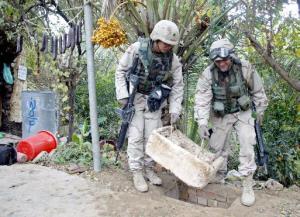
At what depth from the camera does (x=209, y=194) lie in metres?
4.98

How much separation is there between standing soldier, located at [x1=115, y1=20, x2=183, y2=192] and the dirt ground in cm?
31

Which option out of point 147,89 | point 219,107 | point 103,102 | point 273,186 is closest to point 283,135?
point 273,186

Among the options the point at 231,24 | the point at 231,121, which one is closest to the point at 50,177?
the point at 231,121

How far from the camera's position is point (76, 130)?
26.1 ft

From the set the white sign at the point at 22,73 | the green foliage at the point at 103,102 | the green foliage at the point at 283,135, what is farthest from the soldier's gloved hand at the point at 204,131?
the white sign at the point at 22,73

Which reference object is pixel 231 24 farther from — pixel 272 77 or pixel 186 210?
pixel 186 210

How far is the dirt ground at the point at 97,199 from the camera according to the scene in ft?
12.6

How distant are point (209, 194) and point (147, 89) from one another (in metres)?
1.56

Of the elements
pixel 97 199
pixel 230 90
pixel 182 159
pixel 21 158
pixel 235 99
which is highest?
pixel 230 90

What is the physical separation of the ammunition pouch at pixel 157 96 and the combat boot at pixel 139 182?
0.75 meters

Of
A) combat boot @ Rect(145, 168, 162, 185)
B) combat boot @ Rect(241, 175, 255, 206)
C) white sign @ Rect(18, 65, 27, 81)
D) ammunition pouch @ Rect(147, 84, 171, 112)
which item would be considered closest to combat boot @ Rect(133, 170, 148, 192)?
combat boot @ Rect(145, 168, 162, 185)

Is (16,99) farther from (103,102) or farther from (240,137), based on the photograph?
(240,137)

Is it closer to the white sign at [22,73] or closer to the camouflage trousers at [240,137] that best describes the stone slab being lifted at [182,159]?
the camouflage trousers at [240,137]

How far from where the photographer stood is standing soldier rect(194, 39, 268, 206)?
14.1 ft
